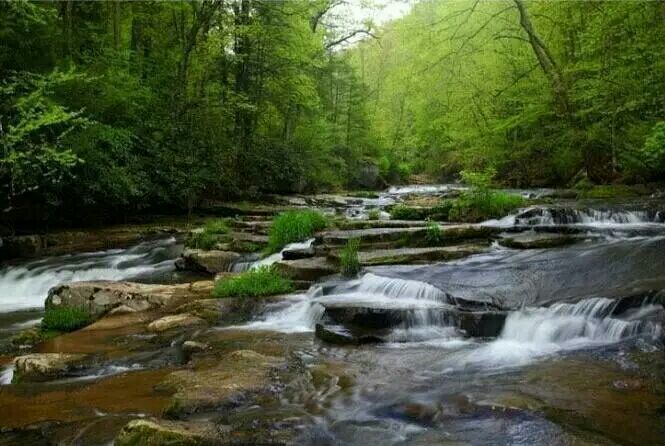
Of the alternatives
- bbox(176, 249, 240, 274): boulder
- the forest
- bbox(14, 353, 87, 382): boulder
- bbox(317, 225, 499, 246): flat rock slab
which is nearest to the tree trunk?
the forest

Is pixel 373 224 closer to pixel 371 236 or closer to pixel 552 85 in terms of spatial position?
pixel 371 236

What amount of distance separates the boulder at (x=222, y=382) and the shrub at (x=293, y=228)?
19.9 ft

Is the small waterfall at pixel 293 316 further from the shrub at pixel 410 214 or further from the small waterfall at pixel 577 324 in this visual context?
the shrub at pixel 410 214

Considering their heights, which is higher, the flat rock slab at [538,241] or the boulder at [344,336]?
the flat rock slab at [538,241]

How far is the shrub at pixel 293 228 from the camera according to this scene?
38.9ft

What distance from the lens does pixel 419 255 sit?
9.66 metres

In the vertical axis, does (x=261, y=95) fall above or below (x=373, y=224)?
above

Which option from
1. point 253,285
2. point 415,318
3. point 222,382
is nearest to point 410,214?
point 253,285

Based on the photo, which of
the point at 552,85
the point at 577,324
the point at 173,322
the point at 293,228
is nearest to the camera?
the point at 577,324

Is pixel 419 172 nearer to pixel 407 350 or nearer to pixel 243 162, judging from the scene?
pixel 243 162

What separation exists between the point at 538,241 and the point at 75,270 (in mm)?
10166

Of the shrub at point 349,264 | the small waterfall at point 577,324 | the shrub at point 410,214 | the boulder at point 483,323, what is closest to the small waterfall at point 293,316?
the shrub at point 349,264

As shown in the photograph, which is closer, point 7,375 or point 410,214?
point 7,375

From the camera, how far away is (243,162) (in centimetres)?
2305
